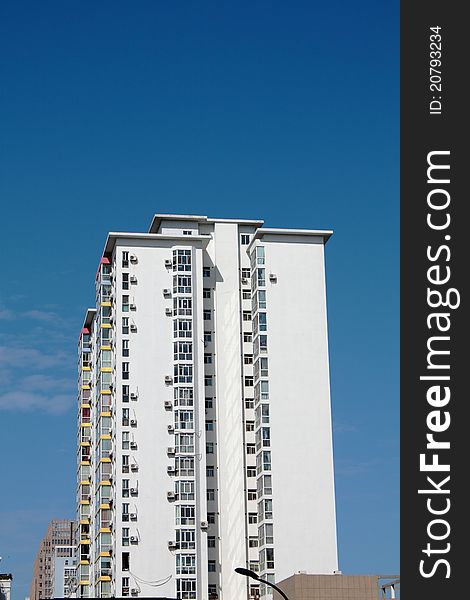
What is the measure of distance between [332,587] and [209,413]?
1768cm

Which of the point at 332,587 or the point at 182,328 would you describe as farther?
the point at 182,328

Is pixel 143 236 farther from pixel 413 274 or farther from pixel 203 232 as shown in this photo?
pixel 413 274

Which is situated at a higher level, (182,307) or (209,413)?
(182,307)

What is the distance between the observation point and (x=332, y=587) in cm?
7488

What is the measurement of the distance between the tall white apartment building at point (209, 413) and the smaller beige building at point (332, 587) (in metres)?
5.79

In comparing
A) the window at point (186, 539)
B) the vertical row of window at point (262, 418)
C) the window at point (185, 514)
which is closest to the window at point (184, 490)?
the window at point (185, 514)

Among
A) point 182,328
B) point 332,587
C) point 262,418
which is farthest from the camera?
point 182,328

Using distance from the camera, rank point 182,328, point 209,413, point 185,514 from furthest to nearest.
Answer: point 209,413
point 182,328
point 185,514

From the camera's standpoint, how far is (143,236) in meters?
87.5

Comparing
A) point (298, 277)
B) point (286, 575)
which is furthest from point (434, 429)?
point (298, 277)

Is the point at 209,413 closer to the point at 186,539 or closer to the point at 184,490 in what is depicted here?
the point at 184,490

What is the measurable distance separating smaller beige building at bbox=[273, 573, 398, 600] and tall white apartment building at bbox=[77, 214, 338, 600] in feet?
19.0

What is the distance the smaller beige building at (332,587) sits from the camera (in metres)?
73.9

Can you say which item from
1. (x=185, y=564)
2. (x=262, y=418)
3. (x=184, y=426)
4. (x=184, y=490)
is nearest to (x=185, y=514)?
(x=184, y=490)
